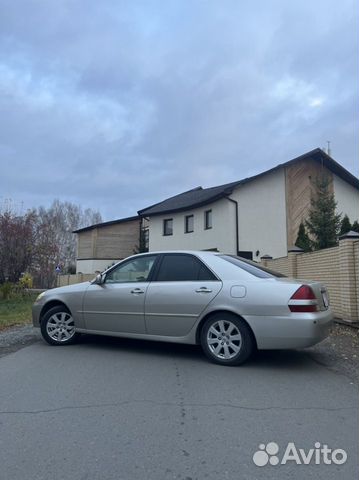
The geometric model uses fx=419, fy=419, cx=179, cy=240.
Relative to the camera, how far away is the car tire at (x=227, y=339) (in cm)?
550

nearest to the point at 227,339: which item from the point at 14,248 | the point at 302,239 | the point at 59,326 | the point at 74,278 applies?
the point at 59,326

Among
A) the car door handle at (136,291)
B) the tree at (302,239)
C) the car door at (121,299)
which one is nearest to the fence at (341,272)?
the car door at (121,299)

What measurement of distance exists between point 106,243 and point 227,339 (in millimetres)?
35581

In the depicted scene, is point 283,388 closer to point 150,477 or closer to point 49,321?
point 150,477

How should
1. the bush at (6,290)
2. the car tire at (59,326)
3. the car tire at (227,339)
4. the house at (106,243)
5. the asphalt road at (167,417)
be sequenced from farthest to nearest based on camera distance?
the house at (106,243) < the bush at (6,290) < the car tire at (59,326) < the car tire at (227,339) < the asphalt road at (167,417)

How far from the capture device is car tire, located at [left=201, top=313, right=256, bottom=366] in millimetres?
5500

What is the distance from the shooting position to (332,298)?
10.1 meters

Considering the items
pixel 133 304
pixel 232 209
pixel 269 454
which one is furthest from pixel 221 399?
pixel 232 209

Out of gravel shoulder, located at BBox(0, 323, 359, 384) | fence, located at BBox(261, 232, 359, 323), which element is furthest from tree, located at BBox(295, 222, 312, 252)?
gravel shoulder, located at BBox(0, 323, 359, 384)

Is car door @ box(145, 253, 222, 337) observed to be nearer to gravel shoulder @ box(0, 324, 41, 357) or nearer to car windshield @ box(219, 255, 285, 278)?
car windshield @ box(219, 255, 285, 278)

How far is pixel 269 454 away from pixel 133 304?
359 centimetres

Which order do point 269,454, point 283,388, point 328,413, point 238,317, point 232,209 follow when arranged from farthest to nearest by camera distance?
point 232,209
point 238,317
point 283,388
point 328,413
point 269,454

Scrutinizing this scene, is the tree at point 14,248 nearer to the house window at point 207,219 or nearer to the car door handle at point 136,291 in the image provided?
the house window at point 207,219

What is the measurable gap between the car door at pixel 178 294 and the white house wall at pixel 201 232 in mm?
17727
